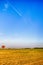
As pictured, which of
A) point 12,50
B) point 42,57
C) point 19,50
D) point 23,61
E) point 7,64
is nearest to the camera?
point 7,64

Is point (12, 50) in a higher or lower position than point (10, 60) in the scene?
higher

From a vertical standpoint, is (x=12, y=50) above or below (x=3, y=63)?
above

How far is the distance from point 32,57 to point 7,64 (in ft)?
5.37

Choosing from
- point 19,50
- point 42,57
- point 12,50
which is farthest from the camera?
point 12,50

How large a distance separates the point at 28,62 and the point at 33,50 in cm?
241

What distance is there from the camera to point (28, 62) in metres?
8.05

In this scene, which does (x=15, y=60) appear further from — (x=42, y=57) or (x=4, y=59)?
(x=42, y=57)

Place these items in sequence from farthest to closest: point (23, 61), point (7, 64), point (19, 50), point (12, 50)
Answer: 1. point (12, 50)
2. point (19, 50)
3. point (23, 61)
4. point (7, 64)

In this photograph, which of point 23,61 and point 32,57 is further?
point 32,57

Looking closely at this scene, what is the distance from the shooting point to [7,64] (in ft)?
24.8

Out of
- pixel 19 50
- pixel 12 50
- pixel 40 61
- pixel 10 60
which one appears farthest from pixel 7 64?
pixel 12 50

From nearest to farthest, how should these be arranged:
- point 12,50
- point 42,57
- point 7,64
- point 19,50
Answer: point 7,64
point 42,57
point 19,50
point 12,50

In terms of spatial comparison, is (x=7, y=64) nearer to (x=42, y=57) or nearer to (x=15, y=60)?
(x=15, y=60)

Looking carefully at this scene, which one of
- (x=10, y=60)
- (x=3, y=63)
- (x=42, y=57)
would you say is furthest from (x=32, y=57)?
(x=3, y=63)
